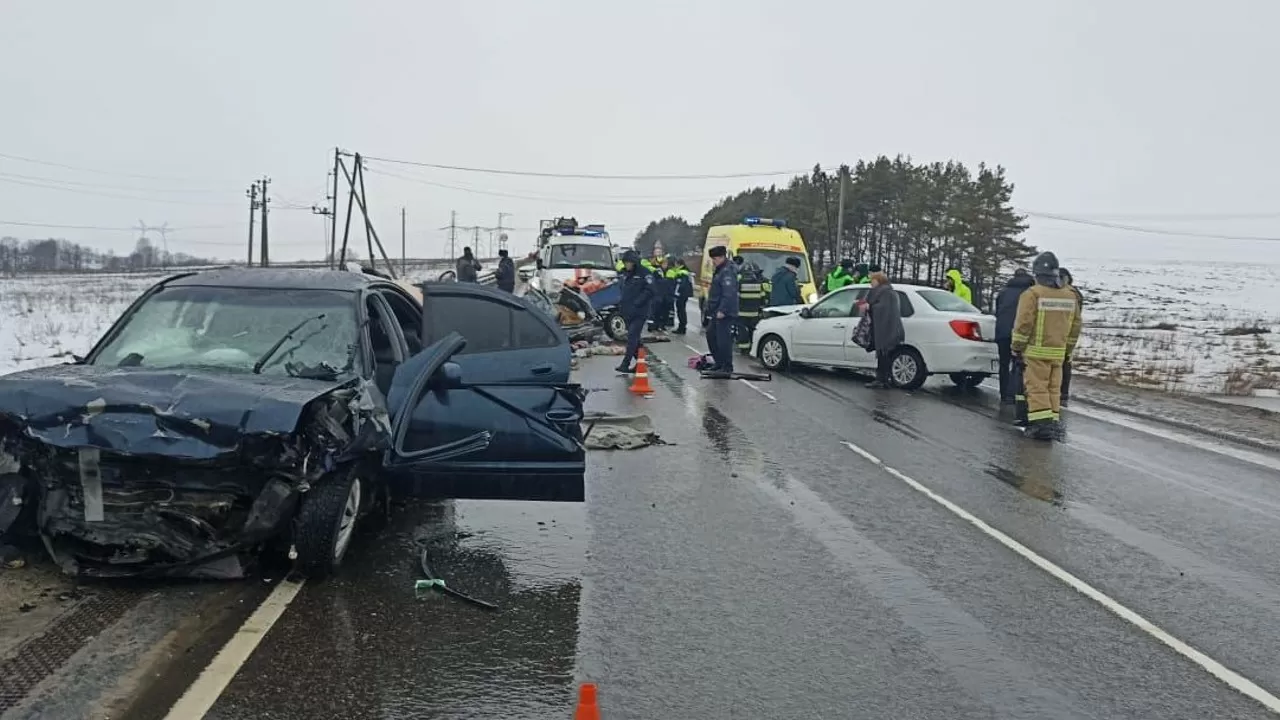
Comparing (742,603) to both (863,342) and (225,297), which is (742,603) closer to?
(225,297)

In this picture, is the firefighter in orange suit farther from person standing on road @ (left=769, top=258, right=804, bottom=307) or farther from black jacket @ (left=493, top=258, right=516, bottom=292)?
black jacket @ (left=493, top=258, right=516, bottom=292)

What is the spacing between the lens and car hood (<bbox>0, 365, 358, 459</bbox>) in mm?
4586

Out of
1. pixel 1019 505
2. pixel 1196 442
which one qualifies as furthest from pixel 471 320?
pixel 1196 442

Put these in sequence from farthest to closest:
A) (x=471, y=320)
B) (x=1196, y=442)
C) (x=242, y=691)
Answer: (x=1196, y=442), (x=471, y=320), (x=242, y=691)

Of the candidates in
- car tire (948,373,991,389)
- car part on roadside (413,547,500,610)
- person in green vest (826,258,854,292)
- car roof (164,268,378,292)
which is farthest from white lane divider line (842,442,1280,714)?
person in green vest (826,258,854,292)

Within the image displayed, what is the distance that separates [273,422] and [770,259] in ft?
65.0

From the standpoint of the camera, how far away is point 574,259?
23922 millimetres

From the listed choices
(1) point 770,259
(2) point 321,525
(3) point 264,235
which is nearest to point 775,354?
(1) point 770,259

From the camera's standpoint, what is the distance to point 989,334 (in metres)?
14.1

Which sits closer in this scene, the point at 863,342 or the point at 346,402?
the point at 346,402

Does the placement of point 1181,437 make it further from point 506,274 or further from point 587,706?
point 506,274

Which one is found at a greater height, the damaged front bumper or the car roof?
the car roof

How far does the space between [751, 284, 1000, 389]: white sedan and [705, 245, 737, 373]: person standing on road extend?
5.32ft

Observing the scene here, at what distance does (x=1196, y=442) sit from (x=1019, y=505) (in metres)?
4.65
